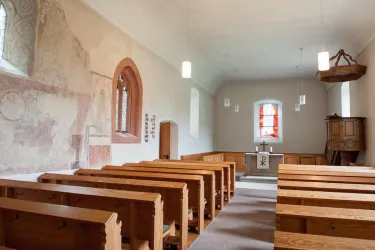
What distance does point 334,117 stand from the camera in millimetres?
8141

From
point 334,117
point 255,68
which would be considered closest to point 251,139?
point 255,68

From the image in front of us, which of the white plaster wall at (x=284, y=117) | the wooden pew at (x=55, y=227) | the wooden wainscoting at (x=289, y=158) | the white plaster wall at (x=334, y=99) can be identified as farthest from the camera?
the white plaster wall at (x=284, y=117)

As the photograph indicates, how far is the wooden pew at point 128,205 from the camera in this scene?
2.23 m

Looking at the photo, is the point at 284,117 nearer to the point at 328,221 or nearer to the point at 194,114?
the point at 194,114

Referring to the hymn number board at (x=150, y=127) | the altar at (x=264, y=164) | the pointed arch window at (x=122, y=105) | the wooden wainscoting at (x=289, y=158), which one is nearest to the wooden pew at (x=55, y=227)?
the pointed arch window at (x=122, y=105)

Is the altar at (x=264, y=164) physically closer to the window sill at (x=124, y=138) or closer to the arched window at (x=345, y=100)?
the arched window at (x=345, y=100)

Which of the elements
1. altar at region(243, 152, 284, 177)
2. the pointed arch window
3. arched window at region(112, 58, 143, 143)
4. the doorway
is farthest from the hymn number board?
altar at region(243, 152, 284, 177)

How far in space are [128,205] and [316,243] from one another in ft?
5.14

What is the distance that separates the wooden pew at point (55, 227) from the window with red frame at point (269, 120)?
40.0 feet

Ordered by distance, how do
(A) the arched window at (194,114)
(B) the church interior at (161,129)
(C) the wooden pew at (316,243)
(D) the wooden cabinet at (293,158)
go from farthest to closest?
(D) the wooden cabinet at (293,158)
(A) the arched window at (194,114)
(B) the church interior at (161,129)
(C) the wooden pew at (316,243)

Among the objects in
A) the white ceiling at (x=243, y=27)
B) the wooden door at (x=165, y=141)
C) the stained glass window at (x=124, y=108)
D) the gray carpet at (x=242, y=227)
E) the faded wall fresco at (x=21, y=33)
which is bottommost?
the gray carpet at (x=242, y=227)

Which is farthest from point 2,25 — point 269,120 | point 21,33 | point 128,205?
point 269,120

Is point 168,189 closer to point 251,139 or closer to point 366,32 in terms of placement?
point 366,32

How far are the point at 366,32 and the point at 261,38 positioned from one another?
2549 millimetres
